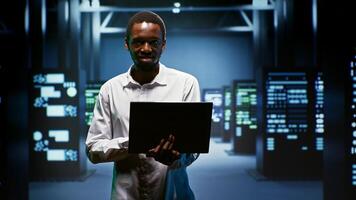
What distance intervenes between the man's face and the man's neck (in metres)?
0.08

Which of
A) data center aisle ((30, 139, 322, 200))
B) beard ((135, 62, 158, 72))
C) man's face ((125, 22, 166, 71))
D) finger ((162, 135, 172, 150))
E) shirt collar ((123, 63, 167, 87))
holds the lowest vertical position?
data center aisle ((30, 139, 322, 200))

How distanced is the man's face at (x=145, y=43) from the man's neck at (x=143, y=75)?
0.08 metres

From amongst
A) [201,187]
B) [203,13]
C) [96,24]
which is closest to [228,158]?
[201,187]

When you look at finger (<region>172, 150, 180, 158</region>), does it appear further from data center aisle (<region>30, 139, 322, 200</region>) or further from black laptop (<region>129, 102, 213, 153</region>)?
data center aisle (<region>30, 139, 322, 200</region>)

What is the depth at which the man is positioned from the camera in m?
1.74

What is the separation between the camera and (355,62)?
462 cm

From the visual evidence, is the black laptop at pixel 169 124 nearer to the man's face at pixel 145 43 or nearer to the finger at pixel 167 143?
the finger at pixel 167 143

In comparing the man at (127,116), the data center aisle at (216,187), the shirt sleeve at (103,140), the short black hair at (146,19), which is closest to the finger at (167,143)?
the man at (127,116)

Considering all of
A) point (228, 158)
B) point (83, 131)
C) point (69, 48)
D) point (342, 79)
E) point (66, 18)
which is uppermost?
point (66, 18)

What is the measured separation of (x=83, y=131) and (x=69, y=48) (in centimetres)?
A: 226

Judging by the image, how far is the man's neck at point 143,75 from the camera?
1.84 meters

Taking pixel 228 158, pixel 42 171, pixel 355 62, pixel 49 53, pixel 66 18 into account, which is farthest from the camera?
pixel 49 53

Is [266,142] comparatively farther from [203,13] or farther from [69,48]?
[203,13]

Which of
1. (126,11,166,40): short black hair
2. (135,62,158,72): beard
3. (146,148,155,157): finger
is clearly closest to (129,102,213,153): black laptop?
(146,148,155,157): finger
